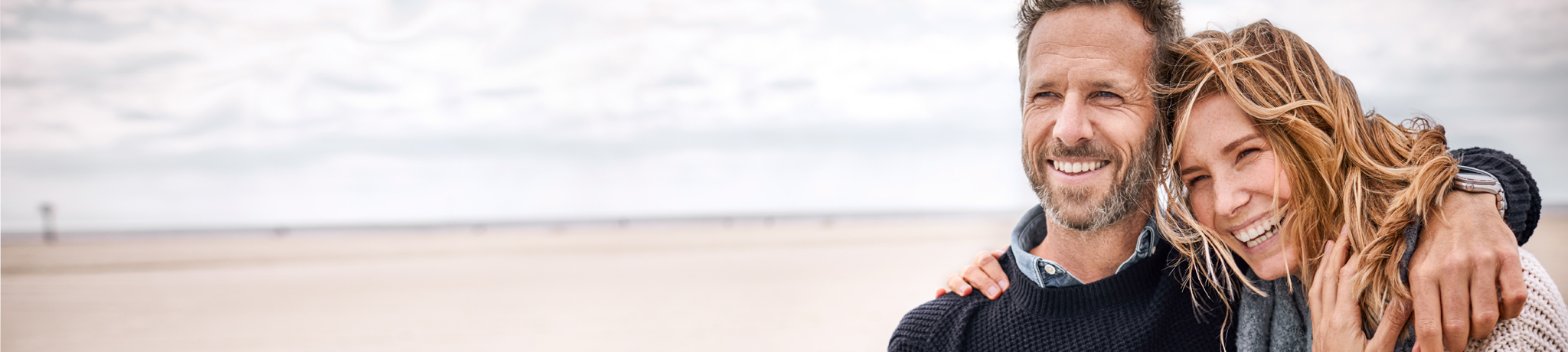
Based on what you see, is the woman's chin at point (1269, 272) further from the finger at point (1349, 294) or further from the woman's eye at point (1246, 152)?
the woman's eye at point (1246, 152)

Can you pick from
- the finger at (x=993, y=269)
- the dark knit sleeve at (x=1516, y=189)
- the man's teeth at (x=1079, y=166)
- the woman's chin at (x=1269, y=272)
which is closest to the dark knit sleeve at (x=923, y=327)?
the finger at (x=993, y=269)

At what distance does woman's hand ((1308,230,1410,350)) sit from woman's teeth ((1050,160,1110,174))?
63 centimetres

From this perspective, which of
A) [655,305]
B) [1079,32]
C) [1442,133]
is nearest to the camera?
[1442,133]

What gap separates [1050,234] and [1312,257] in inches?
31.1

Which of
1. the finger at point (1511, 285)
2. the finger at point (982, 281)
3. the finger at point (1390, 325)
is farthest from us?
the finger at point (982, 281)

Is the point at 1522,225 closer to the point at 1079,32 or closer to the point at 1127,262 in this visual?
the point at 1127,262

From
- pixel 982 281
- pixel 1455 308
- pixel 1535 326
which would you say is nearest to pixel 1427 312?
pixel 1455 308

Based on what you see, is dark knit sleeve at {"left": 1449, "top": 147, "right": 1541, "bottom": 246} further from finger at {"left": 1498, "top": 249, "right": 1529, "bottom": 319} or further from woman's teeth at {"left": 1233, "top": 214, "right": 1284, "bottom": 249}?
woman's teeth at {"left": 1233, "top": 214, "right": 1284, "bottom": 249}

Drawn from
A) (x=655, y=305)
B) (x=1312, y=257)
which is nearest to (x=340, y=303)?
(x=655, y=305)

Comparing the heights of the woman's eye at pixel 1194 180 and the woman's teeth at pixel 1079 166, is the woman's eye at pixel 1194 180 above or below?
below

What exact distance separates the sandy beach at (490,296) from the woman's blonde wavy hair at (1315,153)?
6645 mm

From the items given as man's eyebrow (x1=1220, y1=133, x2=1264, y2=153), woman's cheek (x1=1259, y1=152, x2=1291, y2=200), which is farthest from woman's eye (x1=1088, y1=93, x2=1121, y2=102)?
woman's cheek (x1=1259, y1=152, x2=1291, y2=200)

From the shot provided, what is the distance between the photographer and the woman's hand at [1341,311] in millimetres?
1926

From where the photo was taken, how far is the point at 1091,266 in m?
2.79
